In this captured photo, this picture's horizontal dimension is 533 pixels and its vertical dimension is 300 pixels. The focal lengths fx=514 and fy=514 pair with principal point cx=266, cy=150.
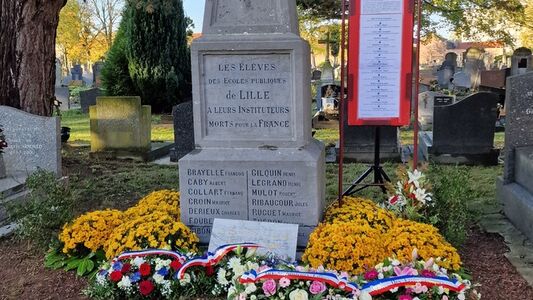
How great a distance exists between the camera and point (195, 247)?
4203mm

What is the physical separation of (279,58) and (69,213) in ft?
7.57

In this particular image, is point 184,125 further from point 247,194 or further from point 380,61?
point 247,194

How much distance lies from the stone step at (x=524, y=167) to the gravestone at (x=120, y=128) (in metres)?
6.57

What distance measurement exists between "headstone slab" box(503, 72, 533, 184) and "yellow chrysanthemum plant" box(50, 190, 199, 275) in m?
3.53

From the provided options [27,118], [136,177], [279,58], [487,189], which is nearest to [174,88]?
[136,177]

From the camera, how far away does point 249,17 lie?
4.26 m

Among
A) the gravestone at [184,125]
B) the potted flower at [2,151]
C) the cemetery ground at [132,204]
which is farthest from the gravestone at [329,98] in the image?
the potted flower at [2,151]

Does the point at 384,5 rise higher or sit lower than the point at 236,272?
higher

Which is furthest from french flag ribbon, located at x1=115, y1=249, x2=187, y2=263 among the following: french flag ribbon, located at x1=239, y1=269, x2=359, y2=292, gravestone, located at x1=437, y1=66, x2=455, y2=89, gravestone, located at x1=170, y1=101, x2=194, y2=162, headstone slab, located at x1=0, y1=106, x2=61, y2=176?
gravestone, located at x1=437, y1=66, x2=455, y2=89

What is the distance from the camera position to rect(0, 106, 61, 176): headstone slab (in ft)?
21.3

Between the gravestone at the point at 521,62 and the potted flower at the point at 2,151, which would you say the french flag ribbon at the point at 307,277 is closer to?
the potted flower at the point at 2,151

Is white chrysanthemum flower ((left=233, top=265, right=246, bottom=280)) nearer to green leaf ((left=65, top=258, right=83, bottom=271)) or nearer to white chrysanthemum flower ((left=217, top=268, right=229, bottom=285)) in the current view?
white chrysanthemum flower ((left=217, top=268, right=229, bottom=285))

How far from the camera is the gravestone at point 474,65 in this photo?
2059cm

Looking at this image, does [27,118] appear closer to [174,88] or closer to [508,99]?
[508,99]
